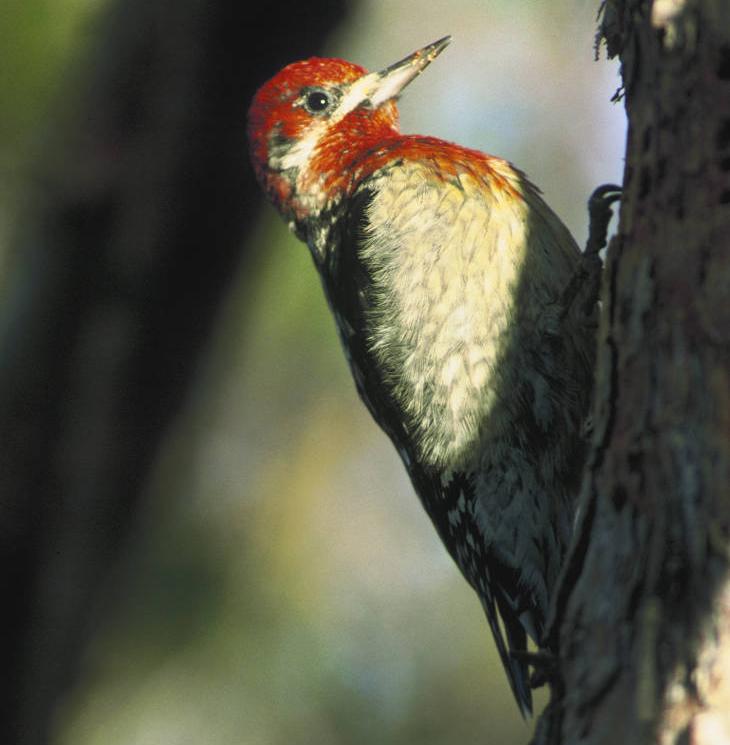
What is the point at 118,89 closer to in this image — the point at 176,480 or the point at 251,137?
the point at 176,480

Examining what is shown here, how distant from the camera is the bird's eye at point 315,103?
4.05 meters

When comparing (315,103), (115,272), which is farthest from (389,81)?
(115,272)

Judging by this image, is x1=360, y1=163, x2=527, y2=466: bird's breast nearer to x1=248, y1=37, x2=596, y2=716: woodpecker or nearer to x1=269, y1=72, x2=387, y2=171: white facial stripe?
x1=248, y1=37, x2=596, y2=716: woodpecker

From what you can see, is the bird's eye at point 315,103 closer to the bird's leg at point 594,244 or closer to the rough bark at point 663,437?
the bird's leg at point 594,244

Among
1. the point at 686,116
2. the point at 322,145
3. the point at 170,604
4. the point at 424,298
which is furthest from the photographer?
the point at 170,604

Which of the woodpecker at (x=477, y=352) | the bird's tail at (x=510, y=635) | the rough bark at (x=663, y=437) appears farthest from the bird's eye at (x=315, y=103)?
the rough bark at (x=663, y=437)

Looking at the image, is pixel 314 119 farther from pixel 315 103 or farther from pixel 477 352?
pixel 477 352

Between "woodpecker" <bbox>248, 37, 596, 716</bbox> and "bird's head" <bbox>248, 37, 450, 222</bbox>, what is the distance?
1.09 ft

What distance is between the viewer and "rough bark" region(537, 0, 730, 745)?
5.10ft

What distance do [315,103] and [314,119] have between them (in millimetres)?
71

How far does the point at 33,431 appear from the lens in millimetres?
2217

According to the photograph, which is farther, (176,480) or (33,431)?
(176,480)

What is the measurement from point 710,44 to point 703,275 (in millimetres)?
431

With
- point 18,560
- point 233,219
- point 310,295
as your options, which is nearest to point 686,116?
point 233,219
